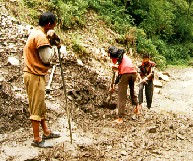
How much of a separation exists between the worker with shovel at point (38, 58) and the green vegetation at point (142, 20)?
16.4 feet

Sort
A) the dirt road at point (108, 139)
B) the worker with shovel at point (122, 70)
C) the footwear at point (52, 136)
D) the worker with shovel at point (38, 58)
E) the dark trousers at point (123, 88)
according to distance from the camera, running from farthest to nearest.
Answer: the dark trousers at point (123, 88) < the worker with shovel at point (122, 70) < the footwear at point (52, 136) < the dirt road at point (108, 139) < the worker with shovel at point (38, 58)

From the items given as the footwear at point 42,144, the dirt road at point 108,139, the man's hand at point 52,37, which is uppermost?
the man's hand at point 52,37

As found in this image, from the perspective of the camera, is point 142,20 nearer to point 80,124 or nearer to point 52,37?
point 80,124

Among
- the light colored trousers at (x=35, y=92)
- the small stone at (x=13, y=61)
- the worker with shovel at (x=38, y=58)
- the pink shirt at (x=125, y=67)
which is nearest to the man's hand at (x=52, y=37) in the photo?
the worker with shovel at (x=38, y=58)

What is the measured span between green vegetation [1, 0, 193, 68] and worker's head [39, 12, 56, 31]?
197 inches

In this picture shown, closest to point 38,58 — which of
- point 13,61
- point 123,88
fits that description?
point 123,88

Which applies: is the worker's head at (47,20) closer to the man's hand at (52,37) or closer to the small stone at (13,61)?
the man's hand at (52,37)

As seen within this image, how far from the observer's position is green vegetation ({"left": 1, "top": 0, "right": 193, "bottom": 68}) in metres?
12.2

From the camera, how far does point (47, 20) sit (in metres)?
4.80

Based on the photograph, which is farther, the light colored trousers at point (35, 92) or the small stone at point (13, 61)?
the small stone at point (13, 61)

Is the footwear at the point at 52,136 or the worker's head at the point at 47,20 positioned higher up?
the worker's head at the point at 47,20

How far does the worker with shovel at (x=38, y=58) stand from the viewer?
475cm

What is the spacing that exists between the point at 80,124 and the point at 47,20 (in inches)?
89.5

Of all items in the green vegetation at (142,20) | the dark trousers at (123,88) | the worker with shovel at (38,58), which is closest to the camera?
the worker with shovel at (38,58)
